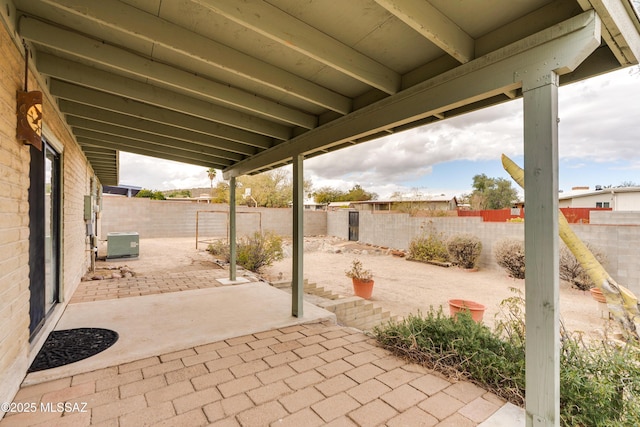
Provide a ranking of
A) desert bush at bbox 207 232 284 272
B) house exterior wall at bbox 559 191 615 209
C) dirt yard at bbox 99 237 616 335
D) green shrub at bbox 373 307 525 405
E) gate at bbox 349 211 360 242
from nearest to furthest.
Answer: green shrub at bbox 373 307 525 405
dirt yard at bbox 99 237 616 335
desert bush at bbox 207 232 284 272
house exterior wall at bbox 559 191 615 209
gate at bbox 349 211 360 242

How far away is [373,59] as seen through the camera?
89.8 inches

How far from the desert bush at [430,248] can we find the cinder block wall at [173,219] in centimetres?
638

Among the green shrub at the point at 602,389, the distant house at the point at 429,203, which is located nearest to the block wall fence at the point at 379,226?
the distant house at the point at 429,203

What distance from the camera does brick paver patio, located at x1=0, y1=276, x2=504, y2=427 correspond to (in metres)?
1.81

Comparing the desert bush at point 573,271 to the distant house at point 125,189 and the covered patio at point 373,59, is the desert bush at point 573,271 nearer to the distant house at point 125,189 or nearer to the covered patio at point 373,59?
the covered patio at point 373,59

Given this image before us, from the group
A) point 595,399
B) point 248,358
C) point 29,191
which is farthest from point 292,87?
point 595,399

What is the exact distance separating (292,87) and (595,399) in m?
3.24

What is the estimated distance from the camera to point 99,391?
2.08 metres

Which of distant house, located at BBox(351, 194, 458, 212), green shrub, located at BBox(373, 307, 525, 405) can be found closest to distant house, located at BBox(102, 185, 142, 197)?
distant house, located at BBox(351, 194, 458, 212)

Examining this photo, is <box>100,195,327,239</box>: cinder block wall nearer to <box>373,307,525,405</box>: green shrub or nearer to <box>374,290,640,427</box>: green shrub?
<box>373,307,525,405</box>: green shrub

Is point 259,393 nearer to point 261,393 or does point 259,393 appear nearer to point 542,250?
point 261,393

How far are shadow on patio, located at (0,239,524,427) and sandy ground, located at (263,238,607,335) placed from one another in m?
2.96

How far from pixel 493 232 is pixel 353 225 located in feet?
27.1

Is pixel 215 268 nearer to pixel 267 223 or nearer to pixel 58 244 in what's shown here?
pixel 58 244
